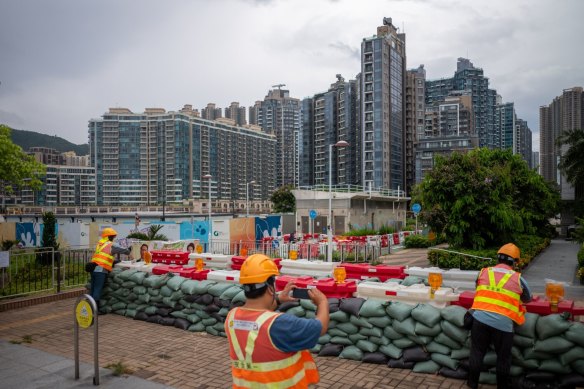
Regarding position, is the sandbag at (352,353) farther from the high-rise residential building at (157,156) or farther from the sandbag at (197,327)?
the high-rise residential building at (157,156)

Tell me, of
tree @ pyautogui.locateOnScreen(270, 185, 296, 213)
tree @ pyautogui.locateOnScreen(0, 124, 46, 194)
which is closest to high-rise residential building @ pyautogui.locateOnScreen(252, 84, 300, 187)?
tree @ pyautogui.locateOnScreen(270, 185, 296, 213)

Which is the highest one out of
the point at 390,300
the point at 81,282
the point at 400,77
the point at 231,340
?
the point at 400,77

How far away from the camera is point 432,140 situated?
9025 centimetres

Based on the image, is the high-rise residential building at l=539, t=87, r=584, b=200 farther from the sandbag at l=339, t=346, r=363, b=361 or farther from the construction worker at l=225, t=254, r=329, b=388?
the construction worker at l=225, t=254, r=329, b=388

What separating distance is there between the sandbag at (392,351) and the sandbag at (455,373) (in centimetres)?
56

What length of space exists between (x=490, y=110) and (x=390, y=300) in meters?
161

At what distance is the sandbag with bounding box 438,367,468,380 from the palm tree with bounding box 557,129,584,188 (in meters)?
30.9

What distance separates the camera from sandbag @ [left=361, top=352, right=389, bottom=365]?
18.1 ft

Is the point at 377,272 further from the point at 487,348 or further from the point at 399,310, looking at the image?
the point at 487,348

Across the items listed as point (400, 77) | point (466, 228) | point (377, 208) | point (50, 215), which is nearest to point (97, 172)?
point (400, 77)

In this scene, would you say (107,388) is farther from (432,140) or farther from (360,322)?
(432,140)

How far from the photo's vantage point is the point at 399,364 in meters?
5.37

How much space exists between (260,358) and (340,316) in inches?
134

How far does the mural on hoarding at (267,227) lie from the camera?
99.6ft
